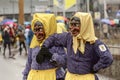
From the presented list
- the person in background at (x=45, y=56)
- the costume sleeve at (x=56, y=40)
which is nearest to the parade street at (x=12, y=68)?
the person in background at (x=45, y=56)

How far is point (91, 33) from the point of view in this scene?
6133mm

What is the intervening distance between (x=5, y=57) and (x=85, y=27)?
17.3m

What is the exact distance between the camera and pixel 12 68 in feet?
59.6

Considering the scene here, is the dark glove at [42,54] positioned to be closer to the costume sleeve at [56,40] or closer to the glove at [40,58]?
the glove at [40,58]

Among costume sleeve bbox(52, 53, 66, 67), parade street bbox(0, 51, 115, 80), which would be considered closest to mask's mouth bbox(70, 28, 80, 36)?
costume sleeve bbox(52, 53, 66, 67)

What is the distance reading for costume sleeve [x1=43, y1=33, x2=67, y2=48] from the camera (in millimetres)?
6477

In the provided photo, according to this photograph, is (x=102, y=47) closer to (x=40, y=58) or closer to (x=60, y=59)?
(x=60, y=59)

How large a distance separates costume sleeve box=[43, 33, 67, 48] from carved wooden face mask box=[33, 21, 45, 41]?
95 mm

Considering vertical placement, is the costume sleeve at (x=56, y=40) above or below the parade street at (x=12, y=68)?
above

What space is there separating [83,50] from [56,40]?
0.55 meters

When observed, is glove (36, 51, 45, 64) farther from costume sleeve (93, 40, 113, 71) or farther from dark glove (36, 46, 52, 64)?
costume sleeve (93, 40, 113, 71)

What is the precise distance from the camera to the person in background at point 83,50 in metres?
6.10

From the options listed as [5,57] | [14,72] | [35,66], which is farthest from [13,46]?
[35,66]

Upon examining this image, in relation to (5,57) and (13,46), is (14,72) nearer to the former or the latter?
(5,57)
